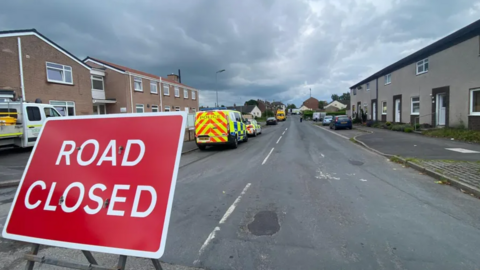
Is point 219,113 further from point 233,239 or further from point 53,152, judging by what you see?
point 53,152

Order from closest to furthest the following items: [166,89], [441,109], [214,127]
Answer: [214,127], [441,109], [166,89]

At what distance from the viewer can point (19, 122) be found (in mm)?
10531

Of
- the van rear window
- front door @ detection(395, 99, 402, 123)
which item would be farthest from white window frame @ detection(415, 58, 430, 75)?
the van rear window

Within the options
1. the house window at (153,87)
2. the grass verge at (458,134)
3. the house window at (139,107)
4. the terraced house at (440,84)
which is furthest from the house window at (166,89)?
the grass verge at (458,134)

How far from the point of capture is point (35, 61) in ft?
50.6

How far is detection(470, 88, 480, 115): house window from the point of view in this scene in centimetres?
1334

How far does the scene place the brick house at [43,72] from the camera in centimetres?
1406

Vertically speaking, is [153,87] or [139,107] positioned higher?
[153,87]

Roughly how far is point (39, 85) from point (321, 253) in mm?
19373

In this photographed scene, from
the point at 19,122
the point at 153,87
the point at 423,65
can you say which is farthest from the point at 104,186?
the point at 153,87

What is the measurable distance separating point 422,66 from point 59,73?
27.0 metres

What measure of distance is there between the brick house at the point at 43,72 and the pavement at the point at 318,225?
1250 centimetres

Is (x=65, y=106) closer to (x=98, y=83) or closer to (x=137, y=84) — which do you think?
(x=98, y=83)

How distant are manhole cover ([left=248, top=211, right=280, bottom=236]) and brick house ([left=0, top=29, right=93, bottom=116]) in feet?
44.7
